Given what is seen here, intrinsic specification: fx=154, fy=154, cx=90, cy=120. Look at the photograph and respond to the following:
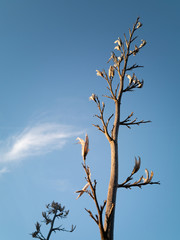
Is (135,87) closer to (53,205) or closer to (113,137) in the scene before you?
(113,137)

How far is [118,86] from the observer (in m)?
3.38

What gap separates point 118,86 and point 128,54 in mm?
1269

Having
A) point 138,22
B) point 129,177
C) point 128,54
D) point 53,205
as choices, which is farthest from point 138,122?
point 53,205

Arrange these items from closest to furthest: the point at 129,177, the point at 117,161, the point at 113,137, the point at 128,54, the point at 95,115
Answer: the point at 129,177 < the point at 117,161 < the point at 113,137 < the point at 95,115 < the point at 128,54

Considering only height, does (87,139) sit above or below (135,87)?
below

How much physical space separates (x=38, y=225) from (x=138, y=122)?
351 inches

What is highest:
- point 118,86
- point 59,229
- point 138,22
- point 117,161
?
point 138,22

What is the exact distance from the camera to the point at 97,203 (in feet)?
5.09

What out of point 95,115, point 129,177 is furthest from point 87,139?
point 95,115

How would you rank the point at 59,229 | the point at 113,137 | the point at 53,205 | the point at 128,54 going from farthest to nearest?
the point at 53,205 < the point at 59,229 < the point at 128,54 < the point at 113,137

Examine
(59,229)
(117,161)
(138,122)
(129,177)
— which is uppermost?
(138,122)

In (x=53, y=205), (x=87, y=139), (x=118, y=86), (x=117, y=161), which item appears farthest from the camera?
(x=53, y=205)

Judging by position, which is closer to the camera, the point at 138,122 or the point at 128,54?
the point at 138,122

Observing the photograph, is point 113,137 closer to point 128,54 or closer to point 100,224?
point 100,224
